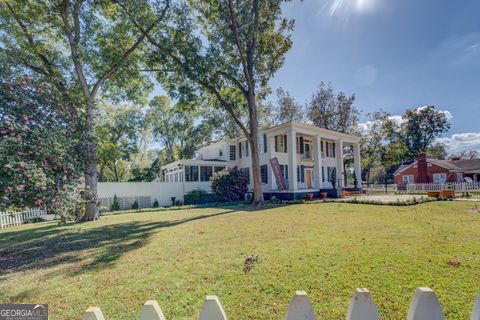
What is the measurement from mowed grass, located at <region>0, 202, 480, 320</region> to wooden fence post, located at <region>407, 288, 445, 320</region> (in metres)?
1.35

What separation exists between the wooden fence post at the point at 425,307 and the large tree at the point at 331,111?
102ft

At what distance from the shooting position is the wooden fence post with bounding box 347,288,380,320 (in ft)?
4.46

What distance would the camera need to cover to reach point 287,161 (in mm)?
21609

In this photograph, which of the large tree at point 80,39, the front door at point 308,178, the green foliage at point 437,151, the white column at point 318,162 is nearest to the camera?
the large tree at point 80,39

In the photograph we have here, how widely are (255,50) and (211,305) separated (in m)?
17.7

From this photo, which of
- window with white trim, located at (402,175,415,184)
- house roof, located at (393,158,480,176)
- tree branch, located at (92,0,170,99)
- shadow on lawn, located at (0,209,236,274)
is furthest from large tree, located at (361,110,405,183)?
shadow on lawn, located at (0,209,236,274)

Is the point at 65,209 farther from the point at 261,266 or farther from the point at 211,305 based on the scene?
the point at 211,305

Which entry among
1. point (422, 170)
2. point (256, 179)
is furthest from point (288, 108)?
point (256, 179)

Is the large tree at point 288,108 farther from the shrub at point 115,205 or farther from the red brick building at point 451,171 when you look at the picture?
the shrub at point 115,205

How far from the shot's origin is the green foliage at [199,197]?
2145 cm

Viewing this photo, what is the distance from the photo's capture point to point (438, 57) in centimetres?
1290

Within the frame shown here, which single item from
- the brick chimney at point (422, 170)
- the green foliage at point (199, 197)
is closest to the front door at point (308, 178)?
the green foliage at point (199, 197)

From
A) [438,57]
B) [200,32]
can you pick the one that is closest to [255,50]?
[200,32]

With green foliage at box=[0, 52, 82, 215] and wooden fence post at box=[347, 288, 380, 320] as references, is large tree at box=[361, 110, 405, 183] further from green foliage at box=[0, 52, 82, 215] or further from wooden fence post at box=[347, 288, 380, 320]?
wooden fence post at box=[347, 288, 380, 320]
